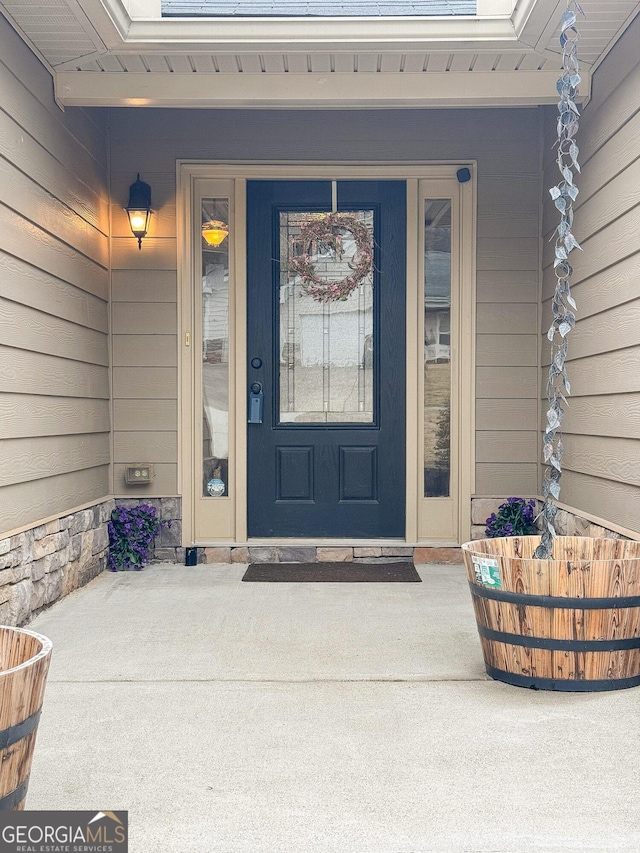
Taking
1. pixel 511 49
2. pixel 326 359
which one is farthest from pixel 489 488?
pixel 511 49

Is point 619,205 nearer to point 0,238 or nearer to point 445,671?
point 445,671

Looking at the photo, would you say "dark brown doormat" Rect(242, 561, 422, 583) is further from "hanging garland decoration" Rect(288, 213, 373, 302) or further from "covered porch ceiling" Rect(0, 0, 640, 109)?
"covered porch ceiling" Rect(0, 0, 640, 109)

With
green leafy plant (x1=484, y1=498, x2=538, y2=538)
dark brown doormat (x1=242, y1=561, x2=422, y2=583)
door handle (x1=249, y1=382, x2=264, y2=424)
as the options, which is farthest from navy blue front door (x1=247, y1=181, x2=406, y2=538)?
green leafy plant (x1=484, y1=498, x2=538, y2=538)

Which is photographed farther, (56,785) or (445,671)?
(445,671)

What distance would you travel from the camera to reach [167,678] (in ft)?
9.20

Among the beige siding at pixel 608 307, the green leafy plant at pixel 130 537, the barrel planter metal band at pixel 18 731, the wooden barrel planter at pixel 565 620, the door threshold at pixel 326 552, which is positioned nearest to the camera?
the barrel planter metal band at pixel 18 731

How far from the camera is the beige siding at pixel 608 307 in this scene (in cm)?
331

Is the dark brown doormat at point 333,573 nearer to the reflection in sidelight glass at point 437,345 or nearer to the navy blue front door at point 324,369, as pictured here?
the navy blue front door at point 324,369

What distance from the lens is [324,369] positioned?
4.92 metres

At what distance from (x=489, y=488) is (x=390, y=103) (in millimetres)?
2180

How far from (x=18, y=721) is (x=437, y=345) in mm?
3699

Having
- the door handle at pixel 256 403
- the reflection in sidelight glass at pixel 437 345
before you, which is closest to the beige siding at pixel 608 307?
the reflection in sidelight glass at pixel 437 345

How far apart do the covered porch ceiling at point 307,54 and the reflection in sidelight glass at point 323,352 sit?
1.01 meters

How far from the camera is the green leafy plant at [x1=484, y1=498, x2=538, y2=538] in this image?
15.3 ft
